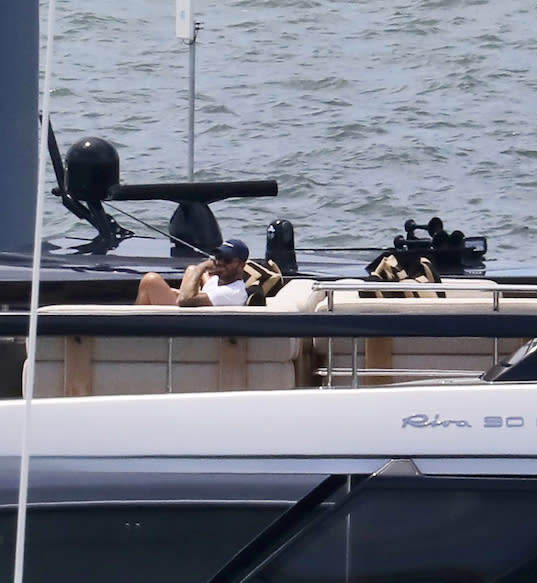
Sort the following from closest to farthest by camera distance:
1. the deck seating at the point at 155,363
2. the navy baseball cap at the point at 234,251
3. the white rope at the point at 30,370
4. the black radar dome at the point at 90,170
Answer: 1. the white rope at the point at 30,370
2. the deck seating at the point at 155,363
3. the navy baseball cap at the point at 234,251
4. the black radar dome at the point at 90,170

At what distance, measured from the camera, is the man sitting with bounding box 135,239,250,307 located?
16.7ft

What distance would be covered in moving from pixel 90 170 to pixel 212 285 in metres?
2.27

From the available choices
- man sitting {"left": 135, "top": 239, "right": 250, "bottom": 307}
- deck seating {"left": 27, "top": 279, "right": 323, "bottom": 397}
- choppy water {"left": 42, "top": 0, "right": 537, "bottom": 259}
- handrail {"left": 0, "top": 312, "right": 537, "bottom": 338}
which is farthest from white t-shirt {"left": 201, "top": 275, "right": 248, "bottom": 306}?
choppy water {"left": 42, "top": 0, "right": 537, "bottom": 259}

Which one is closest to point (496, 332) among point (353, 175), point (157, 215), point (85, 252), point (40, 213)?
point (40, 213)

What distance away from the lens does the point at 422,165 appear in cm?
1702

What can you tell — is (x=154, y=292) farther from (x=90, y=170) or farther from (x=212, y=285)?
(x=90, y=170)

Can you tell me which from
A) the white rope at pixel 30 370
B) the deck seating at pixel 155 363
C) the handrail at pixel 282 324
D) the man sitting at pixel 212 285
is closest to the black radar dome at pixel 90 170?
the man sitting at pixel 212 285

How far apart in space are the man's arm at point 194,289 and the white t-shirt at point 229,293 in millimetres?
39

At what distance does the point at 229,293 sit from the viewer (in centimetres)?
514

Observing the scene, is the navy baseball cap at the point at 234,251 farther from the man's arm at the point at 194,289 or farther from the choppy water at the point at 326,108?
the choppy water at the point at 326,108

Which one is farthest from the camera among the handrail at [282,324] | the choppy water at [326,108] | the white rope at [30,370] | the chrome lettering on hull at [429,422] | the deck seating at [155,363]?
the choppy water at [326,108]

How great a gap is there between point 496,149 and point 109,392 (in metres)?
13.5

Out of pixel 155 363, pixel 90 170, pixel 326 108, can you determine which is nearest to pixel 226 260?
pixel 155 363

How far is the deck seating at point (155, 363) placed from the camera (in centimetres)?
398
